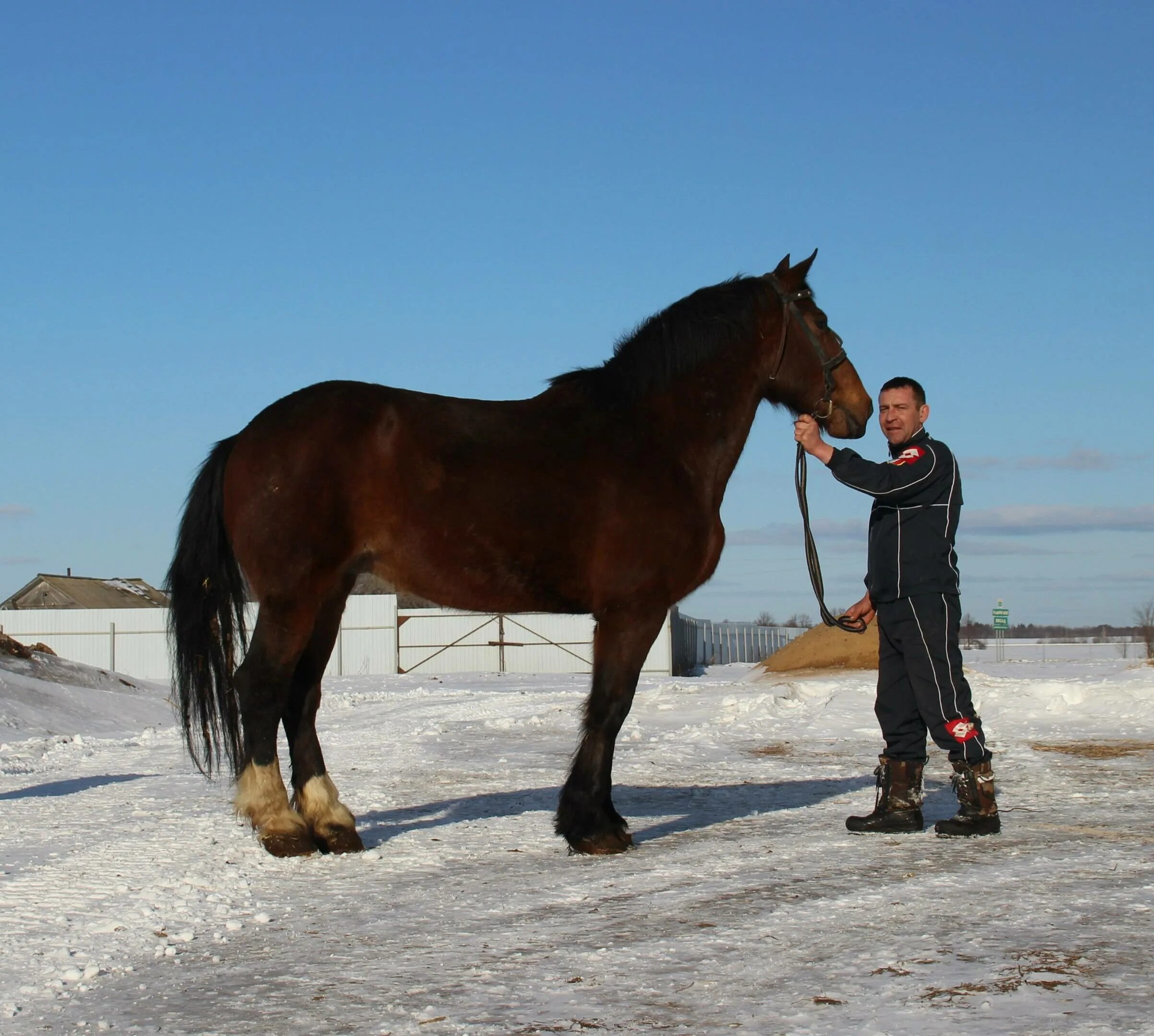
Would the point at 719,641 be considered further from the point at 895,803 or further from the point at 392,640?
the point at 895,803

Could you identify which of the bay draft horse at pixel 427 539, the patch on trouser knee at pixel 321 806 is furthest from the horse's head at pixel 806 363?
the patch on trouser knee at pixel 321 806

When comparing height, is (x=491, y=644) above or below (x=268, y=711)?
below

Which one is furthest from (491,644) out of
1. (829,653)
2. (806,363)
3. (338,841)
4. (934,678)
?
(934,678)

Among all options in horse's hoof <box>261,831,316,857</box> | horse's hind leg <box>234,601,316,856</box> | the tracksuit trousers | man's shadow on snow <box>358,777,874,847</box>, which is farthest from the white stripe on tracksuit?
horse's hoof <box>261,831,316,857</box>

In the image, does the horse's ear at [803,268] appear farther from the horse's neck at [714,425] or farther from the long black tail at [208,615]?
the long black tail at [208,615]

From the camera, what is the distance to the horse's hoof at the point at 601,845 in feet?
15.9

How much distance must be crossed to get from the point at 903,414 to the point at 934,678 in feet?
4.21

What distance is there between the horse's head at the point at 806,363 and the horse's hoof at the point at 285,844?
3.11m

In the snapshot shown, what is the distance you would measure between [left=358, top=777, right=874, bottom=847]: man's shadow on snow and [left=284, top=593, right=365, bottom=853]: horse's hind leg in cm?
27

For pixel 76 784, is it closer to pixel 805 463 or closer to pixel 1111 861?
pixel 805 463

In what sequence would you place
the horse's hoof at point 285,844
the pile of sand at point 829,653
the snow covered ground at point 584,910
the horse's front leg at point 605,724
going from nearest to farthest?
1. the snow covered ground at point 584,910
2. the horse's hoof at point 285,844
3. the horse's front leg at point 605,724
4. the pile of sand at point 829,653

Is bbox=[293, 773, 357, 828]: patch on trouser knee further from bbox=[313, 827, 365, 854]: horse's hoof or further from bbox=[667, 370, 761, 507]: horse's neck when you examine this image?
bbox=[667, 370, 761, 507]: horse's neck

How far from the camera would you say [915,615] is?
208 inches

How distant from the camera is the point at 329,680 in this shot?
26.5 metres
